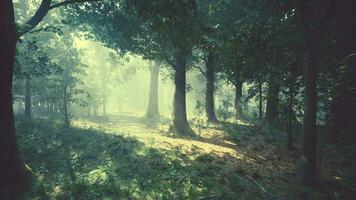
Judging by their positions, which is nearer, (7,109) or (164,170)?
(7,109)

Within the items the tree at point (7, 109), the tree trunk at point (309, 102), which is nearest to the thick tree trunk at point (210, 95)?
the tree trunk at point (309, 102)

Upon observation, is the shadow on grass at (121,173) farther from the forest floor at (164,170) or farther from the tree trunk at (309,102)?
the tree trunk at (309,102)

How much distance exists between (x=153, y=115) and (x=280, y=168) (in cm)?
2791

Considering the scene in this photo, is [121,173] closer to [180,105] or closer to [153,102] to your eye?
[180,105]

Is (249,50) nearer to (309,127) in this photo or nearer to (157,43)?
(309,127)

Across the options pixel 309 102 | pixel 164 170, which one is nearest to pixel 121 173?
pixel 164 170

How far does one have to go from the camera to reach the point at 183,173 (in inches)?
373

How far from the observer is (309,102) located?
8656mm

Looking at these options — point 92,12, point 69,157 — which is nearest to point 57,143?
point 69,157

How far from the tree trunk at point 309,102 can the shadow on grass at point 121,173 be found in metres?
2.24

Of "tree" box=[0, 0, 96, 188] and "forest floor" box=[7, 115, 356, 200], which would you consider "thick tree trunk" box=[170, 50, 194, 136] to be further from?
"tree" box=[0, 0, 96, 188]

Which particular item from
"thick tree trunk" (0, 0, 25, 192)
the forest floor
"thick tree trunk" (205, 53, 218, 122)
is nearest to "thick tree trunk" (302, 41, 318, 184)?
the forest floor

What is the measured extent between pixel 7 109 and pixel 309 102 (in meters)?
9.62

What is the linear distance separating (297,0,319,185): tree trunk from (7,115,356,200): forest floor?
610mm
